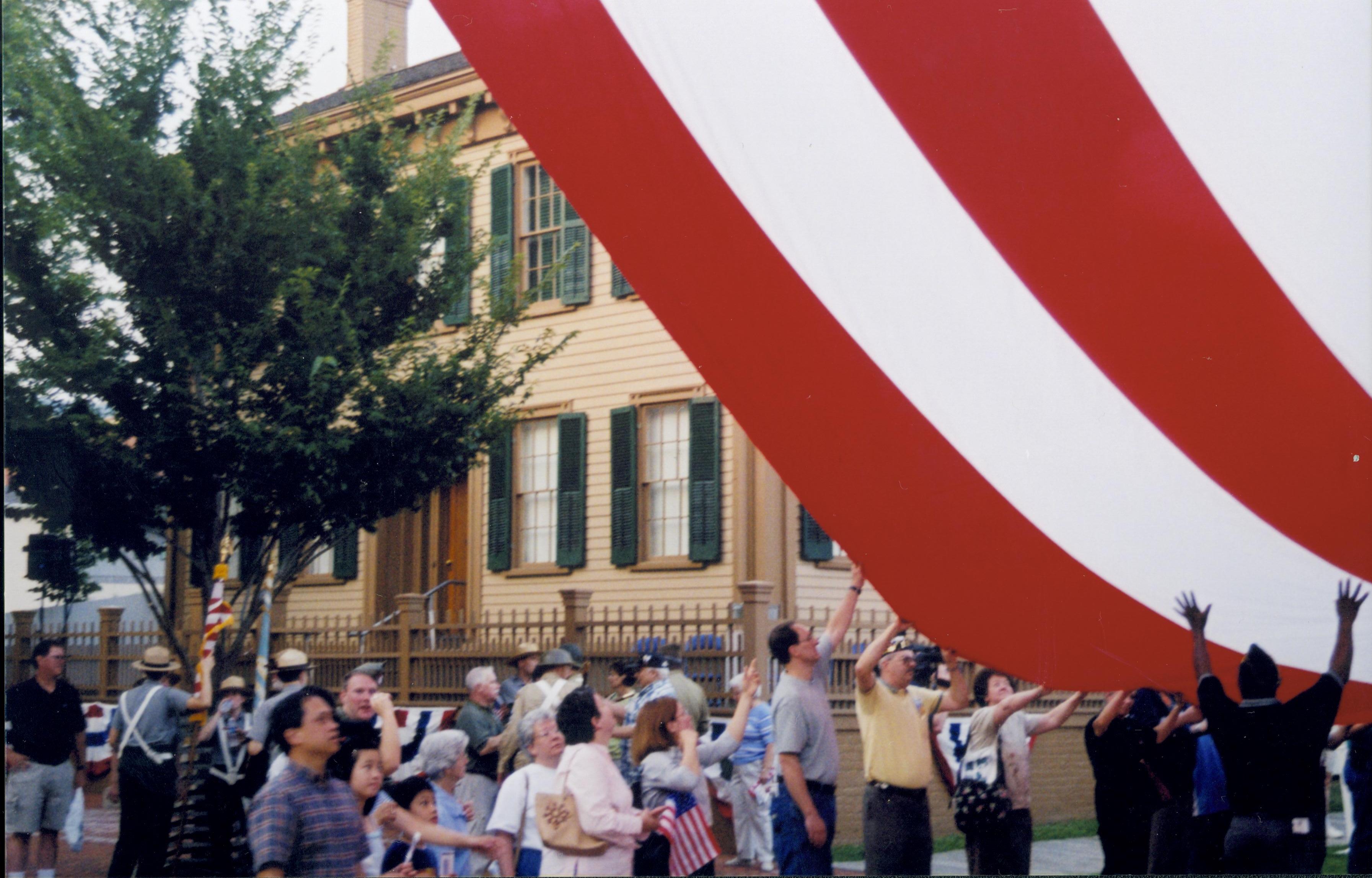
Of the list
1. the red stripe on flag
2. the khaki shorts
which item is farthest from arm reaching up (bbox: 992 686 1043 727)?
the khaki shorts

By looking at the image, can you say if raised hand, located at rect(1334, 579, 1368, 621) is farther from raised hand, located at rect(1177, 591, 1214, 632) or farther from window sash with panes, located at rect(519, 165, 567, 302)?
window sash with panes, located at rect(519, 165, 567, 302)

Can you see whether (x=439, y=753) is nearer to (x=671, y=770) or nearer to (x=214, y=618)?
(x=671, y=770)

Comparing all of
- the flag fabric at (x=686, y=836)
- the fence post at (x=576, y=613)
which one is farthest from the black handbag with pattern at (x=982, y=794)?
the fence post at (x=576, y=613)

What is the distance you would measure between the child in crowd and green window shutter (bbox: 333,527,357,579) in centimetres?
138

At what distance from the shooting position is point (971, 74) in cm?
389

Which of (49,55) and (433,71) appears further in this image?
(433,71)

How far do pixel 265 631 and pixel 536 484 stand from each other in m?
1.45

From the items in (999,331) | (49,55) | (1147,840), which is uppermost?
(49,55)

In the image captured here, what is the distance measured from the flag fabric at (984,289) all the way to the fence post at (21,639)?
274cm

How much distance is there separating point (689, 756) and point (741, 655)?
1.26m

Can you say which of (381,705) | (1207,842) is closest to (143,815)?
(381,705)

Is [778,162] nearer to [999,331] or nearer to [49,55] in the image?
[999,331]

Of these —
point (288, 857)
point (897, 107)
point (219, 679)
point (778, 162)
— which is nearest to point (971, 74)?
point (897, 107)

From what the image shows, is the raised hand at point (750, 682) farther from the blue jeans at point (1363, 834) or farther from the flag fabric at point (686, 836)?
the blue jeans at point (1363, 834)
